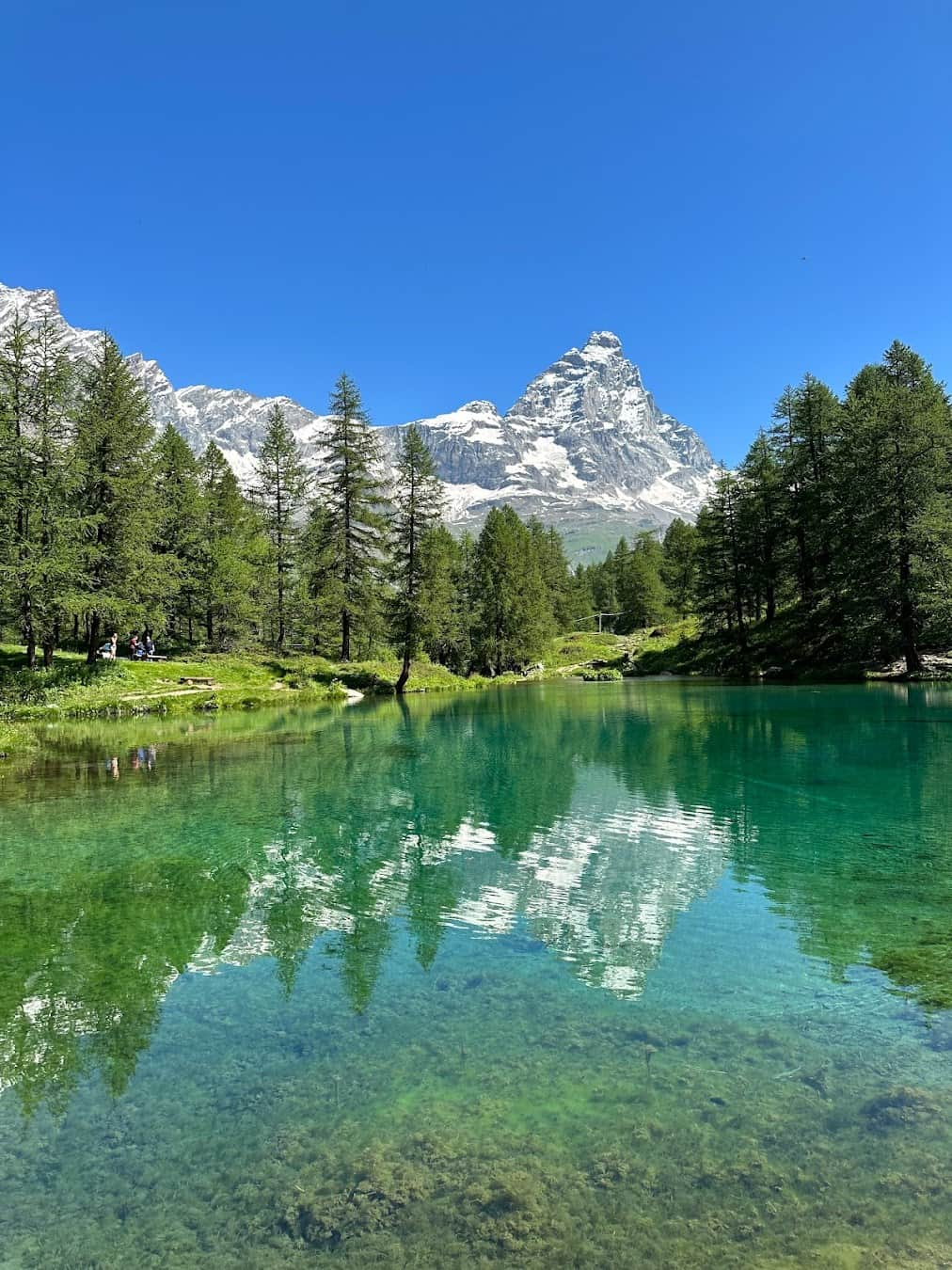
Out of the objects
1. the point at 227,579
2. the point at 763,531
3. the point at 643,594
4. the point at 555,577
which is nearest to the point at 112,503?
the point at 227,579

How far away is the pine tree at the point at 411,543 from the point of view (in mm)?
51125

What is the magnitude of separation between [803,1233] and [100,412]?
4962 centimetres

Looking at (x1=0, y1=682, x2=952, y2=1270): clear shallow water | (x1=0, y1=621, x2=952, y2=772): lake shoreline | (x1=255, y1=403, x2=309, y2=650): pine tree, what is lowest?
(x1=0, y1=682, x2=952, y2=1270): clear shallow water

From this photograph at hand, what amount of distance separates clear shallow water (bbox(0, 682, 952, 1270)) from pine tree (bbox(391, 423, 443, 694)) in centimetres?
3580

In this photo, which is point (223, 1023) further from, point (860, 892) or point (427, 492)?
point (427, 492)

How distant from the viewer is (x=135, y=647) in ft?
156

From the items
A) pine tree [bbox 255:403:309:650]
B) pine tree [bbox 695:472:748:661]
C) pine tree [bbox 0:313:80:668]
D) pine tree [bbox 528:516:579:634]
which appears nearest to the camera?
pine tree [bbox 0:313:80:668]

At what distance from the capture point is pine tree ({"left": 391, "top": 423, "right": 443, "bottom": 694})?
168 ft

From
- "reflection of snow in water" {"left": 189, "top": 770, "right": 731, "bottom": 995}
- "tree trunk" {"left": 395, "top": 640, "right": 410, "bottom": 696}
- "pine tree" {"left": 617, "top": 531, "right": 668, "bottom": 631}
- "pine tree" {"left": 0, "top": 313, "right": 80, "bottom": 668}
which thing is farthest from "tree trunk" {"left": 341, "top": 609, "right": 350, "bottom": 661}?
"pine tree" {"left": 617, "top": 531, "right": 668, "bottom": 631}

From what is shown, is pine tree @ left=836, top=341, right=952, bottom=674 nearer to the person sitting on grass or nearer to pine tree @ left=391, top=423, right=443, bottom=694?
pine tree @ left=391, top=423, right=443, bottom=694

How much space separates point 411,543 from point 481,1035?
153ft

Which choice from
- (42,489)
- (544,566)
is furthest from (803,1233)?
(544,566)

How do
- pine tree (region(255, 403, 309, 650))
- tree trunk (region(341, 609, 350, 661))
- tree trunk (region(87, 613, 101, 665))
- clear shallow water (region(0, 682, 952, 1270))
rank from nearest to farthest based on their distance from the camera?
clear shallow water (region(0, 682, 952, 1270)) < tree trunk (region(87, 613, 101, 665)) < tree trunk (region(341, 609, 350, 661)) < pine tree (region(255, 403, 309, 650))

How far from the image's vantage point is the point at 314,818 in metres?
14.9
